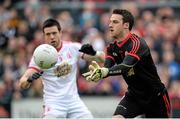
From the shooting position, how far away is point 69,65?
11273 millimetres

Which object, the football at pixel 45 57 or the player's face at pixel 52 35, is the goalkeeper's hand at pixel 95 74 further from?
the player's face at pixel 52 35

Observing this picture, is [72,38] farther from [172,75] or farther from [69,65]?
[69,65]

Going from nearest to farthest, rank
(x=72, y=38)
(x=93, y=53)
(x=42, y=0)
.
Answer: (x=93, y=53) → (x=72, y=38) → (x=42, y=0)

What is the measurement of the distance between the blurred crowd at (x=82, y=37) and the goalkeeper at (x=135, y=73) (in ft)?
16.7

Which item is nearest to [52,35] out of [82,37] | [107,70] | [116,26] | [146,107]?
[116,26]

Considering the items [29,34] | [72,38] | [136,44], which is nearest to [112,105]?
[72,38]

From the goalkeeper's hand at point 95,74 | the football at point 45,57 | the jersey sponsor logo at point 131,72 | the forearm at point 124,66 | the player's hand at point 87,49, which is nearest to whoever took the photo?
the goalkeeper's hand at point 95,74

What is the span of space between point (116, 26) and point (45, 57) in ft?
4.23

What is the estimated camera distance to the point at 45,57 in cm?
1030

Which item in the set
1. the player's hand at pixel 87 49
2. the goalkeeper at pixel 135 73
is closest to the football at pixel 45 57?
the player's hand at pixel 87 49

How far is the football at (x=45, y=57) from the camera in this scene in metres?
10.3

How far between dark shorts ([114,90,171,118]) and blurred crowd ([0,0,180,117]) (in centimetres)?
500

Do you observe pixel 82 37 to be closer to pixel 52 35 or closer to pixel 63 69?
pixel 63 69

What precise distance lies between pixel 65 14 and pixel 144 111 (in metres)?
8.69
